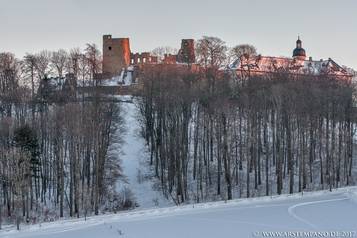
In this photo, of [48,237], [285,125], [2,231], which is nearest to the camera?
[48,237]

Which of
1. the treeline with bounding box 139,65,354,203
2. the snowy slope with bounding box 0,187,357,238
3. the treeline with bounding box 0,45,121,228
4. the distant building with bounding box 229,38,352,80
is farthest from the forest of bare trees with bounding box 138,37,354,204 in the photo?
the distant building with bounding box 229,38,352,80

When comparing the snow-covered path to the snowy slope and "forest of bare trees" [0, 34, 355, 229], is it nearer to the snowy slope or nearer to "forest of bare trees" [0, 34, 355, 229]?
"forest of bare trees" [0, 34, 355, 229]

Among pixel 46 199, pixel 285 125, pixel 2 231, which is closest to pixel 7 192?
pixel 46 199

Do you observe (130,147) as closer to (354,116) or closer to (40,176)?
(40,176)

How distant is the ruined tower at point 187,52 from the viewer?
222 feet

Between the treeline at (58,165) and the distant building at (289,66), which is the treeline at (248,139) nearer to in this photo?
the treeline at (58,165)

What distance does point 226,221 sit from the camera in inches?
959

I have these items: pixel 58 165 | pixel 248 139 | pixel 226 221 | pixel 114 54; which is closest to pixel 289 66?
pixel 114 54

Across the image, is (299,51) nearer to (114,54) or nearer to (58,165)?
(114,54)

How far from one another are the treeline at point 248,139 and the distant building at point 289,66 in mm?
15517

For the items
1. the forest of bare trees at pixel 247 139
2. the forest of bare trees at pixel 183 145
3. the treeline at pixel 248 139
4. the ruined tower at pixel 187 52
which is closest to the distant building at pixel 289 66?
the ruined tower at pixel 187 52

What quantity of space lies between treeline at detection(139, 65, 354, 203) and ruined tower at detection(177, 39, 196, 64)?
64.3ft

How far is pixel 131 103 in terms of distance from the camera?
2506 inches

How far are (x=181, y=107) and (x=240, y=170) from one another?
270 inches
